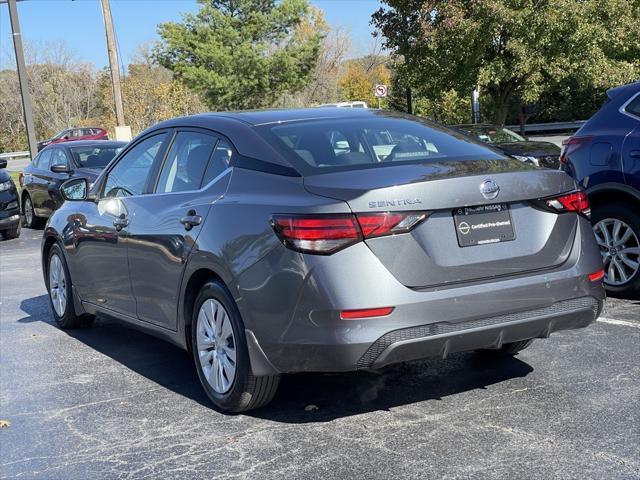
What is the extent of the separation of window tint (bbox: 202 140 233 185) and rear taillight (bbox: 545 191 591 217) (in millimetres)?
1779

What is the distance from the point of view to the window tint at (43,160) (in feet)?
49.7

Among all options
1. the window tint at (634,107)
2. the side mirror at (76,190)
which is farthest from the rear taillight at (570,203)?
the side mirror at (76,190)

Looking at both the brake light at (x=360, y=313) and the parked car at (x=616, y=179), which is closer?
the brake light at (x=360, y=313)

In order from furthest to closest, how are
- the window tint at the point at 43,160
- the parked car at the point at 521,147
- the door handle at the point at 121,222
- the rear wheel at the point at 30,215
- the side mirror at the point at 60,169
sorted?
the rear wheel at the point at 30,215
the window tint at the point at 43,160
the side mirror at the point at 60,169
the parked car at the point at 521,147
the door handle at the point at 121,222

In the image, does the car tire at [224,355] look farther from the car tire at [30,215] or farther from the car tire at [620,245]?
the car tire at [30,215]

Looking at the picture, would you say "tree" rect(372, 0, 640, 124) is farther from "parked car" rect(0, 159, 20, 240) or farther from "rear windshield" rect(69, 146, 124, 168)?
"parked car" rect(0, 159, 20, 240)

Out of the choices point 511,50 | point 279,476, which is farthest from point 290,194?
point 511,50

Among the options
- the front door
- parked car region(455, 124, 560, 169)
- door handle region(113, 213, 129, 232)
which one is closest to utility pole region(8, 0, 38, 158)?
parked car region(455, 124, 560, 169)

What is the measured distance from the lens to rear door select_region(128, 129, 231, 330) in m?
4.67

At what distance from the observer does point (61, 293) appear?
22.4 ft

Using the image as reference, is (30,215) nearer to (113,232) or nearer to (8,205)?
(8,205)

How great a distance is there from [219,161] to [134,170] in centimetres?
123

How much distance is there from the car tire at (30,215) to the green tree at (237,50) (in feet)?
96.1

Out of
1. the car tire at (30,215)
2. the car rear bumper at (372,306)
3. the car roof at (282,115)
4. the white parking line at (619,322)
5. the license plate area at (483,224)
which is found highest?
the car roof at (282,115)
